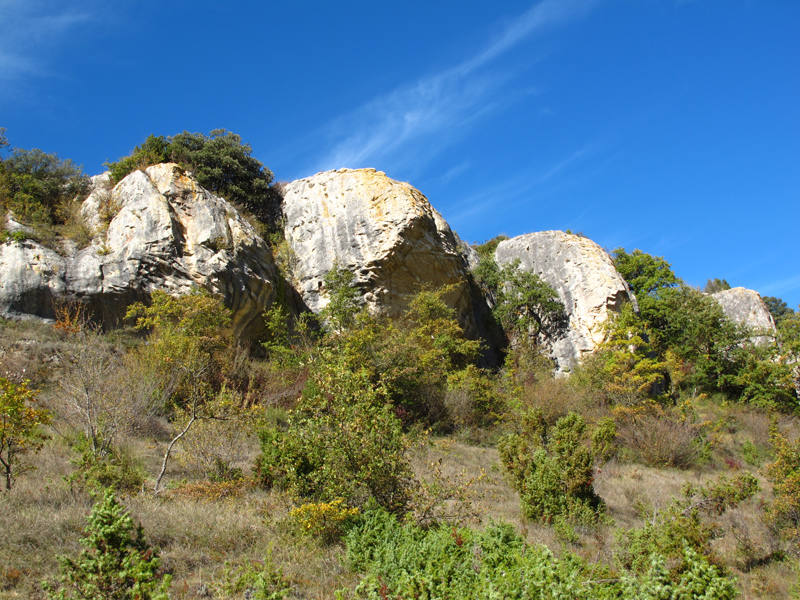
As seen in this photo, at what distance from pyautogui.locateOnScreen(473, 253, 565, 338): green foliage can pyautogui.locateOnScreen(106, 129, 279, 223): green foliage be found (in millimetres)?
10977

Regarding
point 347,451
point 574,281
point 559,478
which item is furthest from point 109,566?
point 574,281

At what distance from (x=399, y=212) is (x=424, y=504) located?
15.5 m

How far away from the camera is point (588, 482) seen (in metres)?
9.52

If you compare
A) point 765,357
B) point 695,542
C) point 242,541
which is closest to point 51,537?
point 242,541

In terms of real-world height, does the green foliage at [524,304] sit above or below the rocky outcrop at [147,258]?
below

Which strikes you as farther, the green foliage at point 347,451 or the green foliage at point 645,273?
the green foliage at point 645,273

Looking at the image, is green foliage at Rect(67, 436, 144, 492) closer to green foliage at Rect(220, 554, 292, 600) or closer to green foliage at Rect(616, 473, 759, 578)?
green foliage at Rect(220, 554, 292, 600)

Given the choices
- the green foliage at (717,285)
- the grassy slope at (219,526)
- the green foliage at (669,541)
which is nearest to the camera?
the grassy slope at (219,526)

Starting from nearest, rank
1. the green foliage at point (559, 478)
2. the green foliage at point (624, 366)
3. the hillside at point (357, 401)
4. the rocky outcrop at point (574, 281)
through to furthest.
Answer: the hillside at point (357, 401)
the green foliage at point (559, 478)
the green foliage at point (624, 366)
the rocky outcrop at point (574, 281)

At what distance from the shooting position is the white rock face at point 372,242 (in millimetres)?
21016

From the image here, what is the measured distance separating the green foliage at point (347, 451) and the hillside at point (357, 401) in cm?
4

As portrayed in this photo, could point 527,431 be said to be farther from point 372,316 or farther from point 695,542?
point 372,316

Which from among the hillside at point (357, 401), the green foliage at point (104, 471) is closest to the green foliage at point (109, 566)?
the hillside at point (357, 401)

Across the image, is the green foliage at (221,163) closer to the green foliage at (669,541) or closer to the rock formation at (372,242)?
the rock formation at (372,242)
